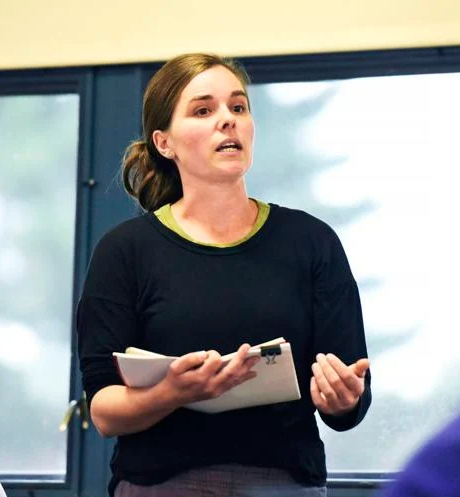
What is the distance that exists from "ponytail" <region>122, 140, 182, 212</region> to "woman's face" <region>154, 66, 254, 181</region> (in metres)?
0.07

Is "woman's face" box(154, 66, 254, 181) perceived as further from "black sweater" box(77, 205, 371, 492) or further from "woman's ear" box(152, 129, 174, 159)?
"black sweater" box(77, 205, 371, 492)

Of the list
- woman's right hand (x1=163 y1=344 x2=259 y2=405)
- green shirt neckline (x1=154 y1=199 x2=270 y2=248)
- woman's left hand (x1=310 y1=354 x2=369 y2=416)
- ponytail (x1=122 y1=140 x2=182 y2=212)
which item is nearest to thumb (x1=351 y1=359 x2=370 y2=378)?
woman's left hand (x1=310 y1=354 x2=369 y2=416)

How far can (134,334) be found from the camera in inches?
57.6

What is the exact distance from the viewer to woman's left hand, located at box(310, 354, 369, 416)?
4.36 feet

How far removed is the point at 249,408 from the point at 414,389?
1300mm

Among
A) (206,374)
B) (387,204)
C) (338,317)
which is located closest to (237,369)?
(206,374)

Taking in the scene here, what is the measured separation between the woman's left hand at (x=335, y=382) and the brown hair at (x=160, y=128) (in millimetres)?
501

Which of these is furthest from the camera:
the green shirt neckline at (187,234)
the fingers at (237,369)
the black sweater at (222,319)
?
the green shirt neckline at (187,234)

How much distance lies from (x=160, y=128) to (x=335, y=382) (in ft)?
2.00

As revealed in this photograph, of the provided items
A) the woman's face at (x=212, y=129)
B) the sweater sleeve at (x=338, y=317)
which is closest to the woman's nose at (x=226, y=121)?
the woman's face at (x=212, y=129)

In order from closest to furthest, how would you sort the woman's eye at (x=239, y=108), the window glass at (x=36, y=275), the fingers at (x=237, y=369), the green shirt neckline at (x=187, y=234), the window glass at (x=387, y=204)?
the fingers at (x=237, y=369), the green shirt neckline at (x=187, y=234), the woman's eye at (x=239, y=108), the window glass at (x=387, y=204), the window glass at (x=36, y=275)

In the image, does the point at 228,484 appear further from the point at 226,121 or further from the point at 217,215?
the point at 226,121

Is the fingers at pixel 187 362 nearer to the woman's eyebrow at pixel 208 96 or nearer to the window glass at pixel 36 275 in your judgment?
the woman's eyebrow at pixel 208 96

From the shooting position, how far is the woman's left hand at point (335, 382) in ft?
4.36
